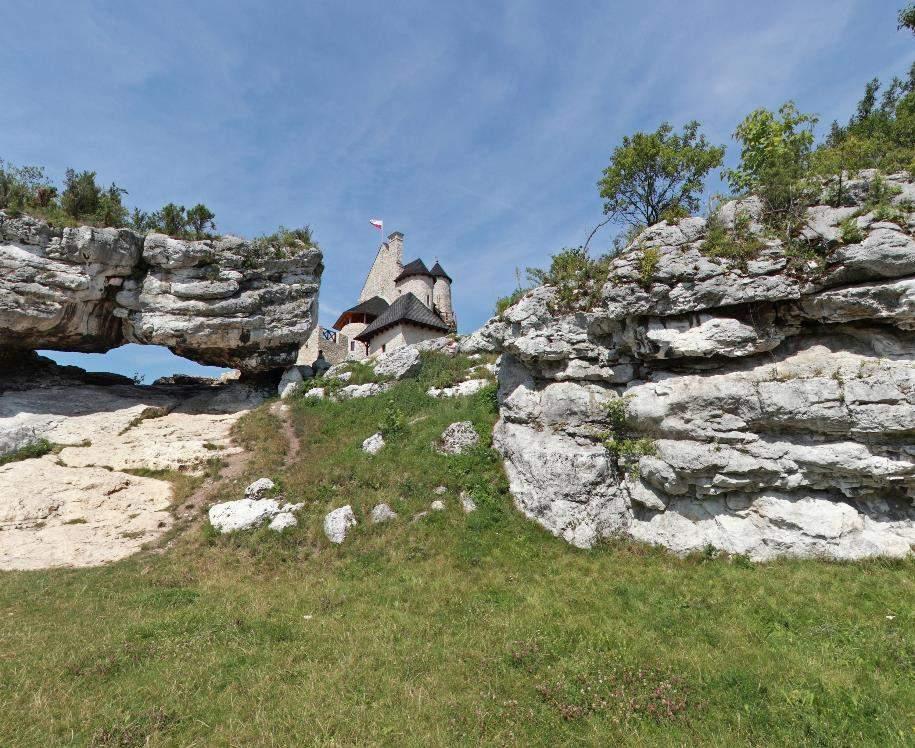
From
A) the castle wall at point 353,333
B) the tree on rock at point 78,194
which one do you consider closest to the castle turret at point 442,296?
the castle wall at point 353,333

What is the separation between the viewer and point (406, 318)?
33.7 meters

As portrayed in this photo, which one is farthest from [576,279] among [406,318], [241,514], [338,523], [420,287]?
[420,287]

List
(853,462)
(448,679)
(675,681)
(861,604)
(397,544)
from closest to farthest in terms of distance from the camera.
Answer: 1. (675,681)
2. (448,679)
3. (861,604)
4. (853,462)
5. (397,544)

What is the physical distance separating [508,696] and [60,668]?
23.2 feet

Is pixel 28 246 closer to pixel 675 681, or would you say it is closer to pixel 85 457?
pixel 85 457

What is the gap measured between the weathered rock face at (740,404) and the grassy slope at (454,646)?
102 cm

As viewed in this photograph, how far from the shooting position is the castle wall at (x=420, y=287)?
1719 inches

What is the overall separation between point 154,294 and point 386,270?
85.8 feet

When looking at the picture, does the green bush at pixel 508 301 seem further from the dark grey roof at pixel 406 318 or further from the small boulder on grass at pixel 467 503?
the dark grey roof at pixel 406 318

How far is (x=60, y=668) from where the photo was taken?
679 centimetres

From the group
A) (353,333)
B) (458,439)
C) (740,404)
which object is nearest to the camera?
(740,404)

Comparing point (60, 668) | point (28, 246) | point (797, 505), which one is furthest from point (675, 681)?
point (28, 246)

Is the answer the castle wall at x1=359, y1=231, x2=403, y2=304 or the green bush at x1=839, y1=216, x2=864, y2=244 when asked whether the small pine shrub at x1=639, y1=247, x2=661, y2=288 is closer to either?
the green bush at x1=839, y1=216, x2=864, y2=244

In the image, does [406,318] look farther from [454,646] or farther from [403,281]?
[454,646]
